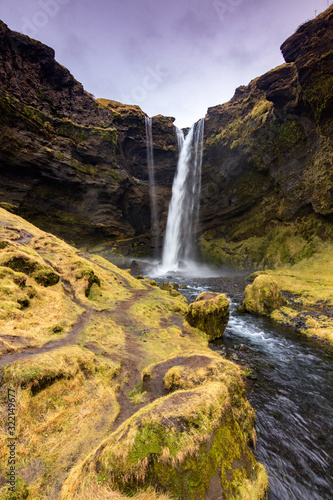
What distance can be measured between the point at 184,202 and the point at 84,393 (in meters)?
49.7

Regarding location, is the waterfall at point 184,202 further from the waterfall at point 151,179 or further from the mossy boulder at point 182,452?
the mossy boulder at point 182,452

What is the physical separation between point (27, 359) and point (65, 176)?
138 feet

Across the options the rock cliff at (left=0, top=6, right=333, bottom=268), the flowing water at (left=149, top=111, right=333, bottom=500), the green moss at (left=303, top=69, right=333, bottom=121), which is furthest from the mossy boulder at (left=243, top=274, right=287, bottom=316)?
the green moss at (left=303, top=69, right=333, bottom=121)

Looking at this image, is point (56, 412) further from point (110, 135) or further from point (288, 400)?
point (110, 135)

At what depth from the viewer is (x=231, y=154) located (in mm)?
43688

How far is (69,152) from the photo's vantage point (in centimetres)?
4022

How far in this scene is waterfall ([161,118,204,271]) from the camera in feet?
163

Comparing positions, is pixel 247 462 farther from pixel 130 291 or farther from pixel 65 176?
pixel 65 176

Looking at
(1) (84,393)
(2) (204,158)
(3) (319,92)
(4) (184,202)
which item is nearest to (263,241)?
(4) (184,202)

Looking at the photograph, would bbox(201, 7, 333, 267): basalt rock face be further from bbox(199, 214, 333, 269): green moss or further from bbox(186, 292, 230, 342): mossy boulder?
bbox(186, 292, 230, 342): mossy boulder

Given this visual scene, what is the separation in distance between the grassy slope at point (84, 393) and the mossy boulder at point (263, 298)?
904 cm

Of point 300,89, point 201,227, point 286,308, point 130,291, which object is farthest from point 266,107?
point 130,291

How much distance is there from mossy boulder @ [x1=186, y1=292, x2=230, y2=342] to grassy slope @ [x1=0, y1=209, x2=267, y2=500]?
1689 millimetres

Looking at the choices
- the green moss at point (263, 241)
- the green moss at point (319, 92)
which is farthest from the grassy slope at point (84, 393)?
the green moss at point (319, 92)
